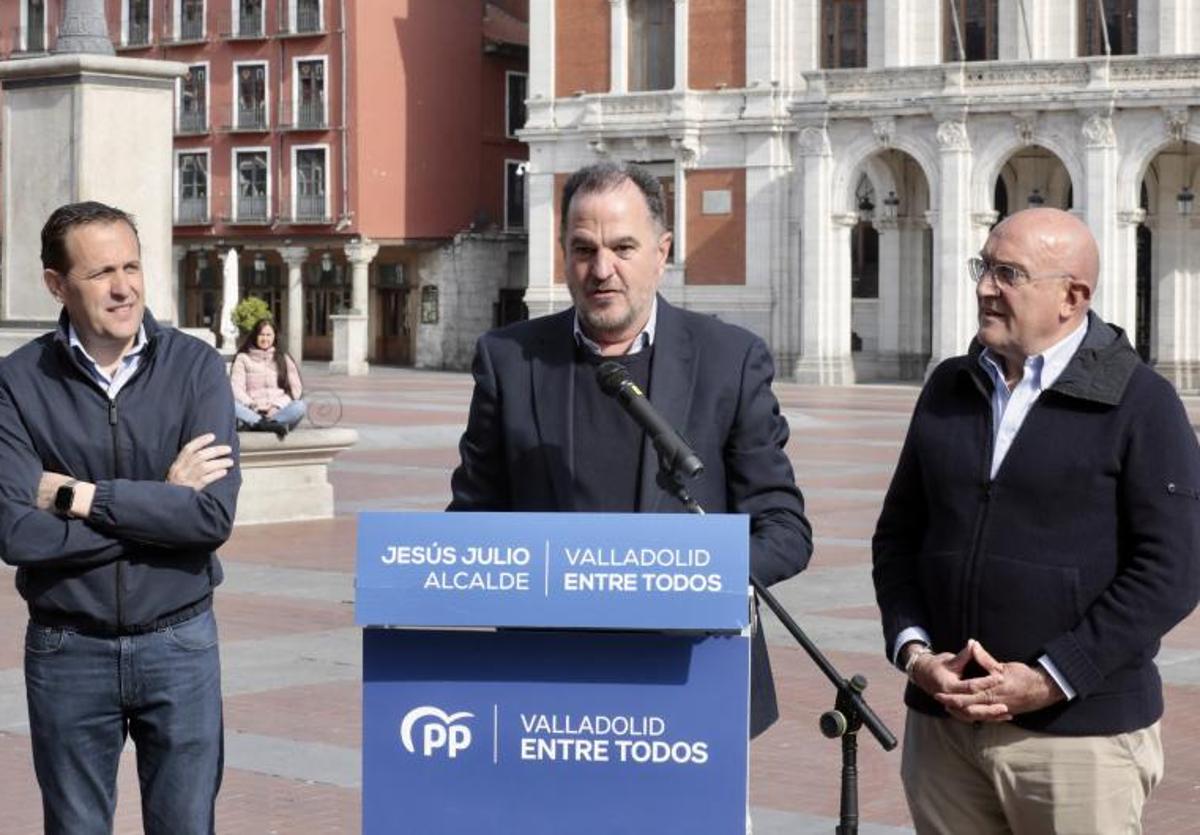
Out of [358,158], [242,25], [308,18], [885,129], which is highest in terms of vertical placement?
[242,25]

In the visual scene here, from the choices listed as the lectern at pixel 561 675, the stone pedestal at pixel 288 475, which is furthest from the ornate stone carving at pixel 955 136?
the lectern at pixel 561 675

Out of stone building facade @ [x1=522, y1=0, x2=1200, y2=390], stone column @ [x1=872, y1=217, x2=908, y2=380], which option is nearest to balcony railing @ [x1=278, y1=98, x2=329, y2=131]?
stone building facade @ [x1=522, y1=0, x2=1200, y2=390]

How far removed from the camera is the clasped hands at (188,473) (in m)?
5.03

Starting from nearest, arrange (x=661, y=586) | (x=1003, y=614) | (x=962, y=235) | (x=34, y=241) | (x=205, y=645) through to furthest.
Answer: (x=661, y=586) → (x=1003, y=614) → (x=205, y=645) → (x=34, y=241) → (x=962, y=235)

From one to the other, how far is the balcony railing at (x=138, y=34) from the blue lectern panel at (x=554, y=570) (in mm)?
60823

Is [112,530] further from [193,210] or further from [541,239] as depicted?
[193,210]

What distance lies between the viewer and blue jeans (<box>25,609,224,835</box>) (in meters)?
5.06

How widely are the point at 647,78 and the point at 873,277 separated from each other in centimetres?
677

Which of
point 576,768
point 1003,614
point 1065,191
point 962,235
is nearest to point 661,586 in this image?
point 576,768

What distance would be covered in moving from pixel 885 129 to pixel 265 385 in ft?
97.1

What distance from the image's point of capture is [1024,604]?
4598 mm

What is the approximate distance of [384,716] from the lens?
429 centimetres

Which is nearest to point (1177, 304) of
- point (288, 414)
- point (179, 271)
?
point (179, 271)

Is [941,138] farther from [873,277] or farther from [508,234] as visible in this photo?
[508,234]
